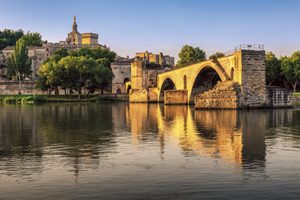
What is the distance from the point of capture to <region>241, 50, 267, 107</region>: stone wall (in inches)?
2226

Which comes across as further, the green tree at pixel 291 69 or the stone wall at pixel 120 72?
the stone wall at pixel 120 72

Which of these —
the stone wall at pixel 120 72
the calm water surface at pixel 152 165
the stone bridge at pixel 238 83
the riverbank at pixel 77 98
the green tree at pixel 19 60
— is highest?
the green tree at pixel 19 60

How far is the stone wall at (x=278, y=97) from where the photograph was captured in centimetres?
5781

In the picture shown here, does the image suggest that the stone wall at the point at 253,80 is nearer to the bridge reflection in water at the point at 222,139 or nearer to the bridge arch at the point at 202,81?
the bridge arch at the point at 202,81

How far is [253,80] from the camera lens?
56.8 m

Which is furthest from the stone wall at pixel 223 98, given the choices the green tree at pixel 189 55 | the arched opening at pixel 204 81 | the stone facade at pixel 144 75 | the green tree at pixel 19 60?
the green tree at pixel 19 60

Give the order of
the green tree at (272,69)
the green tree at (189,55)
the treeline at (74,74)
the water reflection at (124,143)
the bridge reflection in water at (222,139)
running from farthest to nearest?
1. the green tree at (189,55)
2. the treeline at (74,74)
3. the green tree at (272,69)
4. the bridge reflection in water at (222,139)
5. the water reflection at (124,143)

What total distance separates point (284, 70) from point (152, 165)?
259 ft

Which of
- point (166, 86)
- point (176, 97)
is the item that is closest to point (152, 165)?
point (176, 97)

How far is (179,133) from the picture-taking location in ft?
103

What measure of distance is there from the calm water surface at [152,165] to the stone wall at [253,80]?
2502cm

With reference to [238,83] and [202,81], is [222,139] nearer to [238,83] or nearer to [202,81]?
[238,83]

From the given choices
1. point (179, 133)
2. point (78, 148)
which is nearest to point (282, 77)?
point (179, 133)

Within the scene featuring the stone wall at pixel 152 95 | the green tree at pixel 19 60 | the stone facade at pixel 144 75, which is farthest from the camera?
the green tree at pixel 19 60
